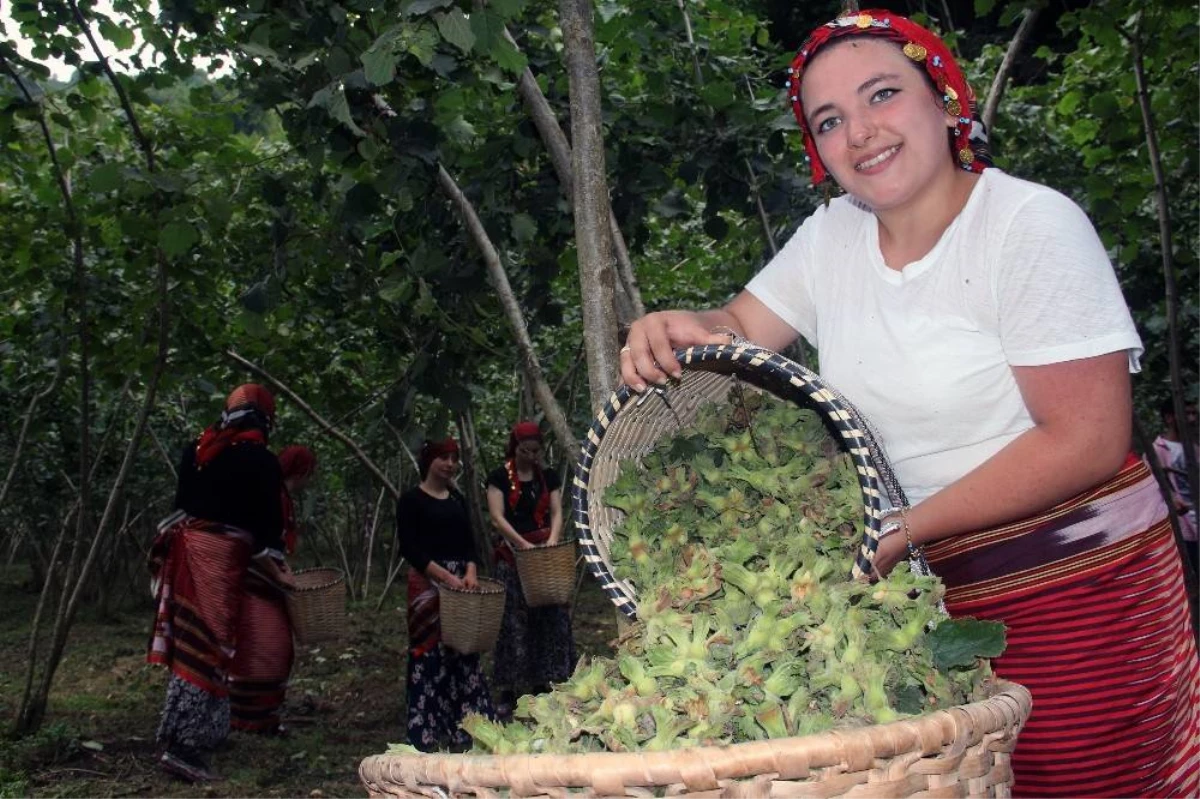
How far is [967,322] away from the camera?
5.26ft

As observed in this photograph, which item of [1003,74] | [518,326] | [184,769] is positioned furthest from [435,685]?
[1003,74]

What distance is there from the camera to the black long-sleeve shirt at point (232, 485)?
20.7ft

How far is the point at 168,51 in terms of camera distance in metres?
5.32

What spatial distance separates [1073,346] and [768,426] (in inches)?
17.4

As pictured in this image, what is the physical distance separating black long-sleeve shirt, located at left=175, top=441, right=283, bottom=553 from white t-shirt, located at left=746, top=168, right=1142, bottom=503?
5.00 m

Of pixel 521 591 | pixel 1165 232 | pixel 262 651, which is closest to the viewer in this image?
pixel 1165 232

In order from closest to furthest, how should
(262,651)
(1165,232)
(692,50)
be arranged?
1. (692,50)
2. (1165,232)
3. (262,651)

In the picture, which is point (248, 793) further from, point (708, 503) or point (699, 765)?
point (699, 765)

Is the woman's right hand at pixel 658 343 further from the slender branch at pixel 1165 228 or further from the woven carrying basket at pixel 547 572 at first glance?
the woven carrying basket at pixel 547 572

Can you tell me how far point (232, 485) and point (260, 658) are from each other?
48.1 inches

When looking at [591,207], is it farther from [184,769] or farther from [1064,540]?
[184,769]

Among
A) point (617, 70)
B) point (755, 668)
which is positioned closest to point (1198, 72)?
point (617, 70)

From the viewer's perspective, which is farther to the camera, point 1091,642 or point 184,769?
point 184,769

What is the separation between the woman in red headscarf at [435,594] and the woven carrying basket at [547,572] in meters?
0.35
